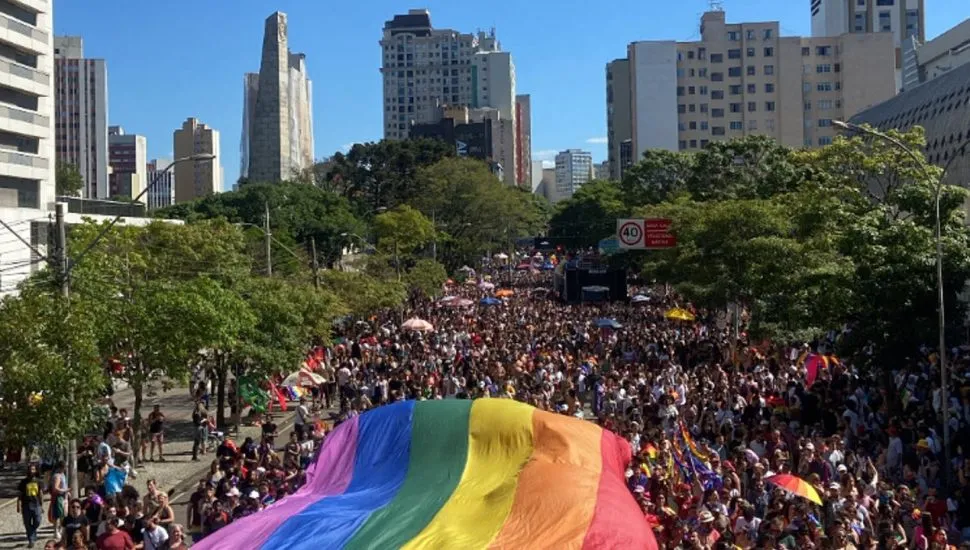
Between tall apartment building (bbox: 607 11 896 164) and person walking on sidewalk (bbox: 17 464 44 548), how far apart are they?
4119 inches

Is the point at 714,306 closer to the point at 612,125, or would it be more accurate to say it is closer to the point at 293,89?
the point at 612,125

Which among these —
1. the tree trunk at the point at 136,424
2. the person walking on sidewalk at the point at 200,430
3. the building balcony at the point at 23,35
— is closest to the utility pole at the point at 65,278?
the tree trunk at the point at 136,424

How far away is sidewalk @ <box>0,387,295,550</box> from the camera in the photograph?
19.0 meters

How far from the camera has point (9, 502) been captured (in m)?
21.0

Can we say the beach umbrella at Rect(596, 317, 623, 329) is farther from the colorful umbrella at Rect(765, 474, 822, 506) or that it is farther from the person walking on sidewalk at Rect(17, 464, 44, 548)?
the colorful umbrella at Rect(765, 474, 822, 506)

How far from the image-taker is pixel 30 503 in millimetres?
17328

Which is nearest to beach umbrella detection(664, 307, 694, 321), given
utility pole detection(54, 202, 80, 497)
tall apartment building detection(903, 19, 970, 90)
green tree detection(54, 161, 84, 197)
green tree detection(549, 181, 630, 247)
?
utility pole detection(54, 202, 80, 497)

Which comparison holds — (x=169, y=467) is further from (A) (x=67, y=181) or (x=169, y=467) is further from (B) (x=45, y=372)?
(A) (x=67, y=181)

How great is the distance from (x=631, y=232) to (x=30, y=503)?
1356 inches

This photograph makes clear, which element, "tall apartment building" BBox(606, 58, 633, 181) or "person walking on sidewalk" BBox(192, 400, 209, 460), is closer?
"person walking on sidewalk" BBox(192, 400, 209, 460)

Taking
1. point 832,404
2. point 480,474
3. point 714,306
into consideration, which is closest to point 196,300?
point 480,474

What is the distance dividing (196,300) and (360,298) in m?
21.8

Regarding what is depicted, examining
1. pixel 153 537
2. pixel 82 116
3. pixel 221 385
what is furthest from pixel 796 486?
pixel 82 116

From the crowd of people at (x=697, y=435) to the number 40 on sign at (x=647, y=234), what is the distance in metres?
8.30
